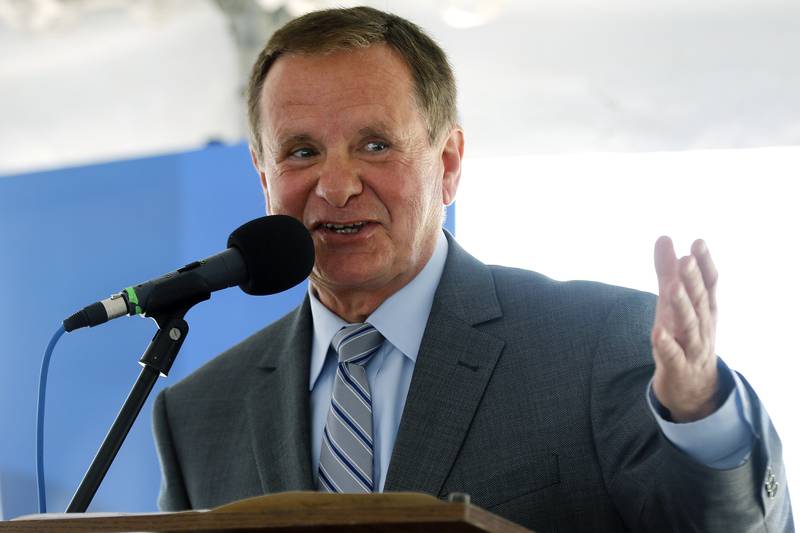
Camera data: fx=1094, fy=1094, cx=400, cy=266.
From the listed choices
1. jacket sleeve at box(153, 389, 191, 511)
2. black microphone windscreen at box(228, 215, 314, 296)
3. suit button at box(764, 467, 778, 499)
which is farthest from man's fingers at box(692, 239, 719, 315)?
jacket sleeve at box(153, 389, 191, 511)

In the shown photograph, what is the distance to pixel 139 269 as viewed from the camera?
370cm

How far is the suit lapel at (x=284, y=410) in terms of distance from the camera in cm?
232

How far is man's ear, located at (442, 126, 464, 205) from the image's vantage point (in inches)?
103

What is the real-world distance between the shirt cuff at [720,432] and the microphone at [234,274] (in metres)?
0.66

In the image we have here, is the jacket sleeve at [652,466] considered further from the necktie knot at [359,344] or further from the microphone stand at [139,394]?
the microphone stand at [139,394]

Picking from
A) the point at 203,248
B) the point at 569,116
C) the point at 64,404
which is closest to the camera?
the point at 203,248

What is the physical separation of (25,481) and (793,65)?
3.12m

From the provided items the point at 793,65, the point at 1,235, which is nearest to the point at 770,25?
the point at 793,65

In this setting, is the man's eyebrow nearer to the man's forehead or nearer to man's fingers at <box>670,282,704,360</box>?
the man's forehead

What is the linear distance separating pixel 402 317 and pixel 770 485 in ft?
3.04

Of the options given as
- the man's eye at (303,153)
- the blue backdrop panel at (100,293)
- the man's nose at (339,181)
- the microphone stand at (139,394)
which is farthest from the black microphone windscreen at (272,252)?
the blue backdrop panel at (100,293)

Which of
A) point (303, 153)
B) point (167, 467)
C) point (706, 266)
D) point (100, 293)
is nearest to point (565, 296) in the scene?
point (303, 153)

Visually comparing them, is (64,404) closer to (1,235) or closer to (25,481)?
(25,481)

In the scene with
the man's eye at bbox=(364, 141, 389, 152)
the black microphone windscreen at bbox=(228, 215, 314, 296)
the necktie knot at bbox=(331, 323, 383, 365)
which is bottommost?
the necktie knot at bbox=(331, 323, 383, 365)
